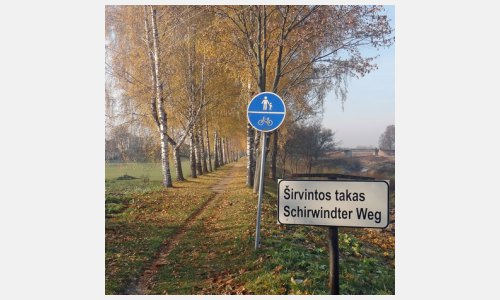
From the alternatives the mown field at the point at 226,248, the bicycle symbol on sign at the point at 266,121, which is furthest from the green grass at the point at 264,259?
the bicycle symbol on sign at the point at 266,121

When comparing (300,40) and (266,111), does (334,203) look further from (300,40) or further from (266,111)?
(300,40)

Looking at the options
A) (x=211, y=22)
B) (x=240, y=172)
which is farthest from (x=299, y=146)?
(x=211, y=22)

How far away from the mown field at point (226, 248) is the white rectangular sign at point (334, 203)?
1170mm

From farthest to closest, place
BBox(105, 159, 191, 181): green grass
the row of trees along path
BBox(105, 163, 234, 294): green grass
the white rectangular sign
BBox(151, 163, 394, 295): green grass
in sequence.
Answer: the row of trees along path
BBox(105, 159, 191, 181): green grass
BBox(105, 163, 234, 294): green grass
BBox(151, 163, 394, 295): green grass
the white rectangular sign

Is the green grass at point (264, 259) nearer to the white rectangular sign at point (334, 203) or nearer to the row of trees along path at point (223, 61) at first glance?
the white rectangular sign at point (334, 203)

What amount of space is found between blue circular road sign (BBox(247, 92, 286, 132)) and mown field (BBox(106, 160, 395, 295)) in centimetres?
194

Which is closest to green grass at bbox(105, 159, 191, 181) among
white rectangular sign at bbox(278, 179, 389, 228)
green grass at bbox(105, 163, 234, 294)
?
green grass at bbox(105, 163, 234, 294)

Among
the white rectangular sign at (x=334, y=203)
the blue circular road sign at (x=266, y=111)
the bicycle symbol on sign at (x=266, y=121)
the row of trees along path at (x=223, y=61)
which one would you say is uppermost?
the row of trees along path at (x=223, y=61)

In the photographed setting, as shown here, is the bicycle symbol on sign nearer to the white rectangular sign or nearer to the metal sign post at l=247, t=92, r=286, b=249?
the metal sign post at l=247, t=92, r=286, b=249

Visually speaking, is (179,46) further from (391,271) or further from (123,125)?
(391,271)

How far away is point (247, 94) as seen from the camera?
323 inches

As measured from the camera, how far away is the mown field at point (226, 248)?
4812 millimetres

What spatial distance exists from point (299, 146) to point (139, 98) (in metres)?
4.47

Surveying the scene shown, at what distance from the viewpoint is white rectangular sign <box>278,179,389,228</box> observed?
145 inches
